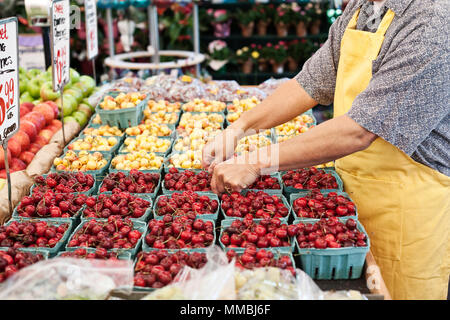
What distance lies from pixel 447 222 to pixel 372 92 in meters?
0.93

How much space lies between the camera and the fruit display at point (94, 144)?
10.2ft

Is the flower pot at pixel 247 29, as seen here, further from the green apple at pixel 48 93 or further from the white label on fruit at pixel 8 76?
the white label on fruit at pixel 8 76

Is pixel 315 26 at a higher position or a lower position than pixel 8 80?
higher

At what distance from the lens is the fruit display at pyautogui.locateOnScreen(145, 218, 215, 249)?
187cm

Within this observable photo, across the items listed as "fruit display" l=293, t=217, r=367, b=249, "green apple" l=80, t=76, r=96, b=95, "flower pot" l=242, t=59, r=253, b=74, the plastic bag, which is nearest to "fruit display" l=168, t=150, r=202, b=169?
"fruit display" l=293, t=217, r=367, b=249

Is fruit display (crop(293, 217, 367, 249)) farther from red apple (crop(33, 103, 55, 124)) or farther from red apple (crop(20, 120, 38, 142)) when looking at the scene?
red apple (crop(33, 103, 55, 124))

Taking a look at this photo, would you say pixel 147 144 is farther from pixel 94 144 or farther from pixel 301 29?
pixel 301 29

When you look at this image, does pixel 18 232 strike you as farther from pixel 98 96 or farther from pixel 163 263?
pixel 98 96

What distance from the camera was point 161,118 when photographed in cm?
377

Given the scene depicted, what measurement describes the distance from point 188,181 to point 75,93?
2.11 m

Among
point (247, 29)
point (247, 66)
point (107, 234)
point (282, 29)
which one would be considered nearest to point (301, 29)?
point (282, 29)

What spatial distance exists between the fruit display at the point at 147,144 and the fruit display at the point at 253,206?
1.03m
